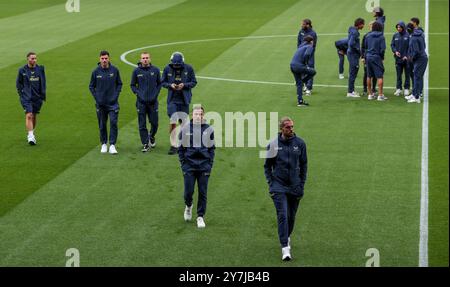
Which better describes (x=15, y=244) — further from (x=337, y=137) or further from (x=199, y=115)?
(x=337, y=137)

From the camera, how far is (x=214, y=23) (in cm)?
4856

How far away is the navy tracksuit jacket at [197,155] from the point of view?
699 inches

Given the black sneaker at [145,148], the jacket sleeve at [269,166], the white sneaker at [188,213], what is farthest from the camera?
the black sneaker at [145,148]

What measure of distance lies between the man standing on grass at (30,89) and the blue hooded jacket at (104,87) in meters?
1.80

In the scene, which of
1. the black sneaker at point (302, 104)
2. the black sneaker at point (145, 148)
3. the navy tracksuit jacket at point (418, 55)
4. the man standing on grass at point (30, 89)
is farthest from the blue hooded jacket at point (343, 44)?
the man standing on grass at point (30, 89)

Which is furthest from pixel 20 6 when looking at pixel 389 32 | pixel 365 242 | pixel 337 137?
pixel 365 242

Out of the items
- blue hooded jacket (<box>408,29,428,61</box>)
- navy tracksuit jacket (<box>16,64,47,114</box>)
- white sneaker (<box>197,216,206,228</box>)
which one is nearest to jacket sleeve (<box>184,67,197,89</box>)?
navy tracksuit jacket (<box>16,64,47,114</box>)

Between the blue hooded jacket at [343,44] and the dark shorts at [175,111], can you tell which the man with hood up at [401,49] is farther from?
the dark shorts at [175,111]

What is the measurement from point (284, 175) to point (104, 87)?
804cm

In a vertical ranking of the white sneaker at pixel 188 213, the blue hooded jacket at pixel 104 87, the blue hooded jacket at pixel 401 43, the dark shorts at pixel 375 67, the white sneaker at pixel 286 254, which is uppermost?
the blue hooded jacket at pixel 401 43

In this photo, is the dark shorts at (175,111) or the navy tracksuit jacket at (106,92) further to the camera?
the dark shorts at (175,111)

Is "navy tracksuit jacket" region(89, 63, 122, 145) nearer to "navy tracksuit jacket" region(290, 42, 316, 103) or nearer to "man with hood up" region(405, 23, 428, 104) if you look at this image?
"navy tracksuit jacket" region(290, 42, 316, 103)

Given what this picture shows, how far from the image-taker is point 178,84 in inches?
914
